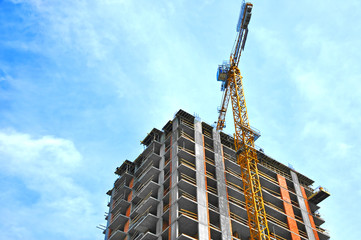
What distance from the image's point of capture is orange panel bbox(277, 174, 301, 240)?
69512mm

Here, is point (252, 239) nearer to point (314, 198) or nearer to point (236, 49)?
point (314, 198)

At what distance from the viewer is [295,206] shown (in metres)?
75.1

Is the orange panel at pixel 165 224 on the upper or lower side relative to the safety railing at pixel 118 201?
lower

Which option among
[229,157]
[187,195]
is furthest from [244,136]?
[187,195]

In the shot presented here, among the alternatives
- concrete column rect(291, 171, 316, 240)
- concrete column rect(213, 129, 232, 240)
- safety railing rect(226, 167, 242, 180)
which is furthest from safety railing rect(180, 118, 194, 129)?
concrete column rect(291, 171, 316, 240)

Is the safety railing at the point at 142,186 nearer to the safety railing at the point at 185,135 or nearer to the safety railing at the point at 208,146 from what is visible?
the safety railing at the point at 185,135

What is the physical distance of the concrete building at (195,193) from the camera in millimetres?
59156

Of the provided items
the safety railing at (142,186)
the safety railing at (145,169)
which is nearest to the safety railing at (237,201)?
the safety railing at (142,186)

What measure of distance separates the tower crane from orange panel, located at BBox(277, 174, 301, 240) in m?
5.03

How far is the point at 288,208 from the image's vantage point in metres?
73.3

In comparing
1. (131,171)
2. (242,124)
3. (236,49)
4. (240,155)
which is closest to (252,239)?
(240,155)

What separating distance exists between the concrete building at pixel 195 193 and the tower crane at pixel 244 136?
148 centimetres

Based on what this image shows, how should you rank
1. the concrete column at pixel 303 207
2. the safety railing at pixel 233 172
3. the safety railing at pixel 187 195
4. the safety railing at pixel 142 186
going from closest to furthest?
1. the safety railing at pixel 187 195
2. the safety railing at pixel 142 186
3. the safety railing at pixel 233 172
4. the concrete column at pixel 303 207

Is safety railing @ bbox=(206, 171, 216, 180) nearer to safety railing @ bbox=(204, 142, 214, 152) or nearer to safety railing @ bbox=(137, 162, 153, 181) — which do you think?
safety railing @ bbox=(204, 142, 214, 152)
